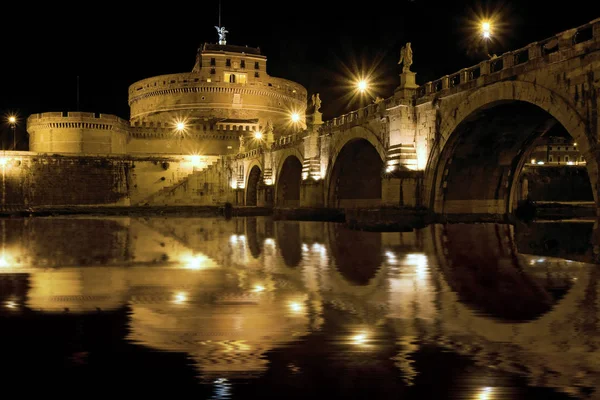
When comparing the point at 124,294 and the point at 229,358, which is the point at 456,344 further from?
the point at 124,294


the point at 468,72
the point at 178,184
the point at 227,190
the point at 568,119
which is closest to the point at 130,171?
the point at 178,184

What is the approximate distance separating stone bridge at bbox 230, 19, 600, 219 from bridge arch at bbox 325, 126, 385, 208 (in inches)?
2.3

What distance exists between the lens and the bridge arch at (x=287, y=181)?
4088 centimetres

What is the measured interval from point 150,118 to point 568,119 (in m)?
65.1

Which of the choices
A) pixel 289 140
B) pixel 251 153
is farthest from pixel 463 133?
pixel 251 153

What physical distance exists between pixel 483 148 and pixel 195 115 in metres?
53.4

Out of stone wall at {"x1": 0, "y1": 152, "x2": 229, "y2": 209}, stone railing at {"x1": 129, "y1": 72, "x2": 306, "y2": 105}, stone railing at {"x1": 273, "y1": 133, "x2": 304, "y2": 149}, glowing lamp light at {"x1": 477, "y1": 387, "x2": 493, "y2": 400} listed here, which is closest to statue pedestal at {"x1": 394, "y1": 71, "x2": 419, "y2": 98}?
stone railing at {"x1": 273, "y1": 133, "x2": 304, "y2": 149}

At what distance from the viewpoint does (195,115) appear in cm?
6969

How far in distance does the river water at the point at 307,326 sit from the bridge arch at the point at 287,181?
92.8 ft

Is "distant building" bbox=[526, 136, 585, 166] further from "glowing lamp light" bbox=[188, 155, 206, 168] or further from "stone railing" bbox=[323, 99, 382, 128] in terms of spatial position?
"stone railing" bbox=[323, 99, 382, 128]

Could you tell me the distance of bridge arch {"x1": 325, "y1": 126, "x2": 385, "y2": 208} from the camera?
3022cm

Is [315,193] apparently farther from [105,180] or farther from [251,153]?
[105,180]

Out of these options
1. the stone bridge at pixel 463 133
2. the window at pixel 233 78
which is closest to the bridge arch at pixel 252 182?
the stone bridge at pixel 463 133

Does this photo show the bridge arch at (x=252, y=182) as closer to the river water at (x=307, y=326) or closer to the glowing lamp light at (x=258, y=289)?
the river water at (x=307, y=326)
